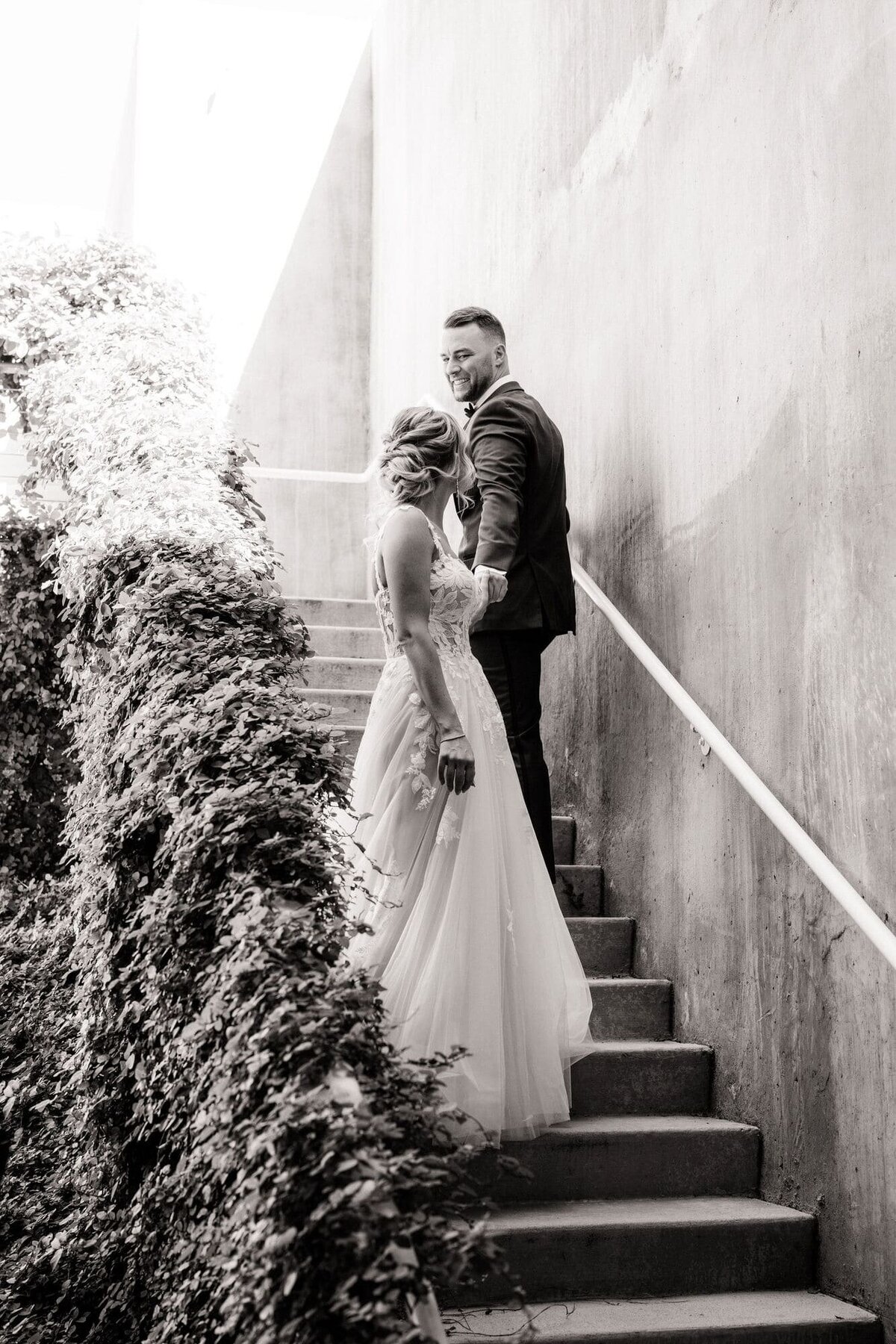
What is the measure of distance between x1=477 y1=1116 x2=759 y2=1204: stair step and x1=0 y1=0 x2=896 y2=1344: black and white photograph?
0.5 inches

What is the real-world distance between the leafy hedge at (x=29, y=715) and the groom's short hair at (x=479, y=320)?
9.13 ft

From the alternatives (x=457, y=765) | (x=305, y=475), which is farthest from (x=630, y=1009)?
(x=305, y=475)

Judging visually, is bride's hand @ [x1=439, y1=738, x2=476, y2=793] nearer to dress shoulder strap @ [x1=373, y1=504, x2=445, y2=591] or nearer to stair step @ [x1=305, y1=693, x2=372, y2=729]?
dress shoulder strap @ [x1=373, y1=504, x2=445, y2=591]

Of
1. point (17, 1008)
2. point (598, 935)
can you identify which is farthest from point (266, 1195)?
point (17, 1008)

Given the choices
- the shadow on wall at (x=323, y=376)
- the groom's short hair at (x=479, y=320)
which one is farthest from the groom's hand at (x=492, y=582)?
the shadow on wall at (x=323, y=376)

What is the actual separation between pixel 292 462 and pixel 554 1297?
776 centimetres

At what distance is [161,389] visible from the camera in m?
6.05

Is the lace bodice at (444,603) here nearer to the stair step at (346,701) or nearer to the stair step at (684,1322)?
the stair step at (684,1322)

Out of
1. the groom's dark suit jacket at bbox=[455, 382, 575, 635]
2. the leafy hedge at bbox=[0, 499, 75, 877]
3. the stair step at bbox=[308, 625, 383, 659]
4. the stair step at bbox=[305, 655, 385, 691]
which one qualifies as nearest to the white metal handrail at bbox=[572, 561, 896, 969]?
the groom's dark suit jacket at bbox=[455, 382, 575, 635]

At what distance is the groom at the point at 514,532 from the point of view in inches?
166

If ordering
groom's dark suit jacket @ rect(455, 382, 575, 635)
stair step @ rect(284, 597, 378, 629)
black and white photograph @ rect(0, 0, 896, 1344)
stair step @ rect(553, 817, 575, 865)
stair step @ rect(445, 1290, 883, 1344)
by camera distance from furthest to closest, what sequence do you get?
stair step @ rect(284, 597, 378, 629)
stair step @ rect(553, 817, 575, 865)
groom's dark suit jacket @ rect(455, 382, 575, 635)
stair step @ rect(445, 1290, 883, 1344)
black and white photograph @ rect(0, 0, 896, 1344)

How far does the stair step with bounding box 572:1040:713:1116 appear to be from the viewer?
3.65 m

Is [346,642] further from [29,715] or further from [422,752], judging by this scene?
[422,752]

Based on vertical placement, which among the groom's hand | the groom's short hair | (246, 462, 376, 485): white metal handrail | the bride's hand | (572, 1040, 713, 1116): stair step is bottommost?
(572, 1040, 713, 1116): stair step
